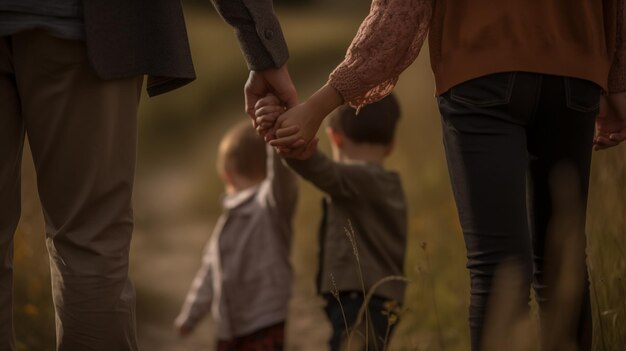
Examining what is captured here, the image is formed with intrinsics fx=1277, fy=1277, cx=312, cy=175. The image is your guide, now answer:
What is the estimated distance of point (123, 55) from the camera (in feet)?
9.37

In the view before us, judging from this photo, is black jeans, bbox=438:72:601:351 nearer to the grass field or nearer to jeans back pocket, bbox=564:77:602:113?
jeans back pocket, bbox=564:77:602:113

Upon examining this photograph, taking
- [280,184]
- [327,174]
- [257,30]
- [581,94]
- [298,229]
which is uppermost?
[257,30]

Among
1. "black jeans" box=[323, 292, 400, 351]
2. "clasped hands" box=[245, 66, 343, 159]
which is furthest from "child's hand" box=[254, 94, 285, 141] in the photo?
"black jeans" box=[323, 292, 400, 351]

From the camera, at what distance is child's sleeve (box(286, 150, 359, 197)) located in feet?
13.4

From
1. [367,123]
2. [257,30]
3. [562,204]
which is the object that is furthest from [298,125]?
[367,123]

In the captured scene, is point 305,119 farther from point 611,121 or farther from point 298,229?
point 298,229

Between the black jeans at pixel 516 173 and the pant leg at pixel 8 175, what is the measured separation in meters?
1.01

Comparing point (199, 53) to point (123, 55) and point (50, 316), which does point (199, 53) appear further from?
point (123, 55)

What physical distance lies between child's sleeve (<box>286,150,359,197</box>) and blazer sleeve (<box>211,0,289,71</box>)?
785 millimetres

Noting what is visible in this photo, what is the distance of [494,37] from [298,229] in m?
4.90

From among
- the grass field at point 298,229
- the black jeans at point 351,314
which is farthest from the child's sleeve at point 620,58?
the black jeans at point 351,314

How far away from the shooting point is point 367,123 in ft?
15.0

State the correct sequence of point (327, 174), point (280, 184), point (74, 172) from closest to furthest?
point (74, 172), point (327, 174), point (280, 184)

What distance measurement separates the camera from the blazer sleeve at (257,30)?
325cm
